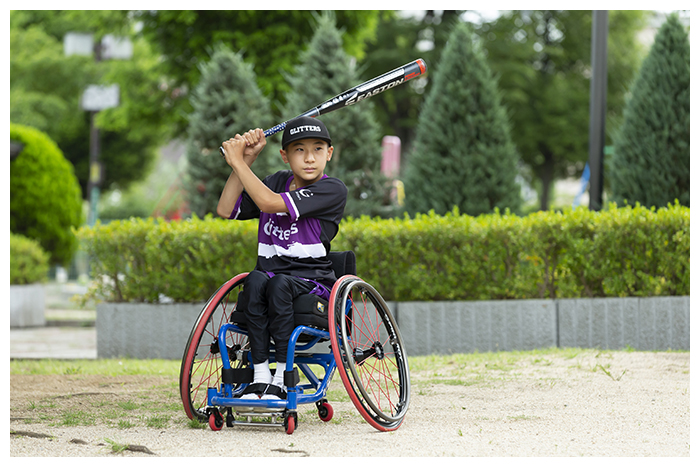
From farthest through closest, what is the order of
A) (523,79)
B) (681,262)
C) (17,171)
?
(523,79), (17,171), (681,262)

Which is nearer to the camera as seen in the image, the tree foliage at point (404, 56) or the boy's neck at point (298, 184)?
the boy's neck at point (298, 184)

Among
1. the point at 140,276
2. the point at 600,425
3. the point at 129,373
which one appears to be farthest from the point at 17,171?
the point at 600,425

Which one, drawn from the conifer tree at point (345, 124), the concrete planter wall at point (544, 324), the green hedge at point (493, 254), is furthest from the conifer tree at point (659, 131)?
the conifer tree at point (345, 124)

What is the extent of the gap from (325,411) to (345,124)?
6047mm

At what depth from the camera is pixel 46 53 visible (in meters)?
29.4

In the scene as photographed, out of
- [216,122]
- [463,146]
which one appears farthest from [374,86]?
[216,122]

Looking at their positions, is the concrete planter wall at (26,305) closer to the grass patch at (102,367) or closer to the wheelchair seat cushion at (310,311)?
the grass patch at (102,367)

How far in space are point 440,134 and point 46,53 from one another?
23.5 m

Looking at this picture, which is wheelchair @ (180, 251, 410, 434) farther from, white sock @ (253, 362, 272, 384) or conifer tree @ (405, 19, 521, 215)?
conifer tree @ (405, 19, 521, 215)

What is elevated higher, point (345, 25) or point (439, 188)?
point (345, 25)

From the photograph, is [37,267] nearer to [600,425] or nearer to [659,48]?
[659,48]

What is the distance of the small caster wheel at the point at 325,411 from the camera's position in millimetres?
4207

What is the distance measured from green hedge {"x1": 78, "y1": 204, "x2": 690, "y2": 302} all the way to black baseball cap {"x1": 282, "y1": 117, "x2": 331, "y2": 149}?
9.93 feet

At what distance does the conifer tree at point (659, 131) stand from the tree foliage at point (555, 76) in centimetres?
1586
